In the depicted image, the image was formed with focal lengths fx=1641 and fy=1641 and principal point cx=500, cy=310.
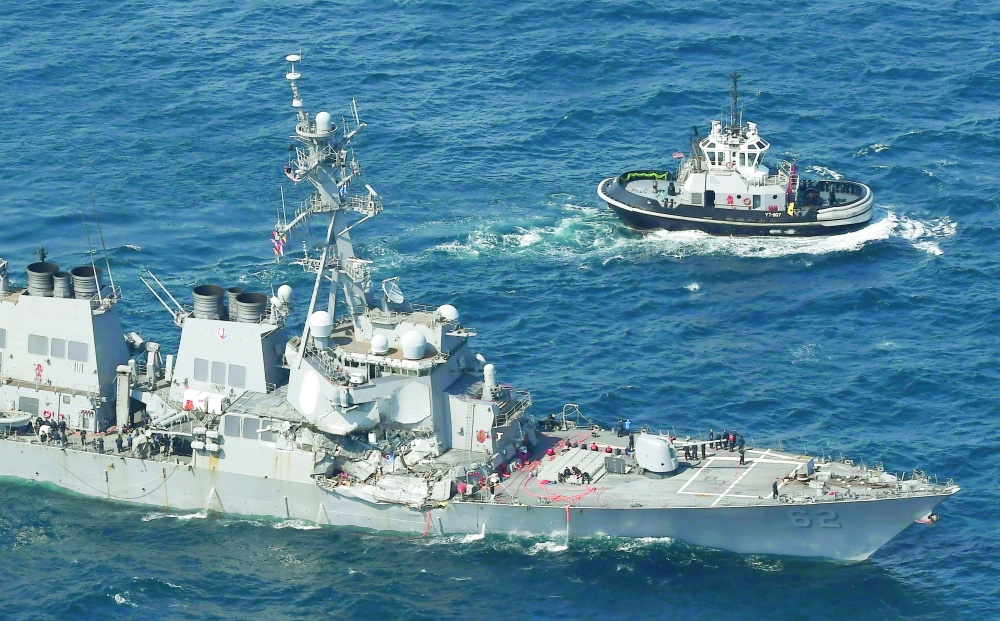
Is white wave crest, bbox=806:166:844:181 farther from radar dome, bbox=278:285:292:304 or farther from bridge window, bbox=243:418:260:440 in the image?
bridge window, bbox=243:418:260:440

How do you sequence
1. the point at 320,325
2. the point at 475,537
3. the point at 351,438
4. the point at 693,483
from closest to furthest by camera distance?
1. the point at 475,537
2. the point at 693,483
3. the point at 320,325
4. the point at 351,438

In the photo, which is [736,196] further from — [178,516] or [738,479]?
[178,516]

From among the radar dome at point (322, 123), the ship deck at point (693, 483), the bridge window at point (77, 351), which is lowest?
the ship deck at point (693, 483)

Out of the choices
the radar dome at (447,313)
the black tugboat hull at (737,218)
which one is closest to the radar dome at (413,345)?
the radar dome at (447,313)

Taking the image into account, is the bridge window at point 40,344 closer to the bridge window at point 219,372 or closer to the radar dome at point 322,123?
the bridge window at point 219,372

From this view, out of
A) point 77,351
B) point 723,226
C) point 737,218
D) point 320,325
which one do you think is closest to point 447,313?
point 320,325

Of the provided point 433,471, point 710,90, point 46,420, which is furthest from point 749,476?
point 710,90

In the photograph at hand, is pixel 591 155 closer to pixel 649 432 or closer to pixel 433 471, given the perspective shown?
pixel 649 432
